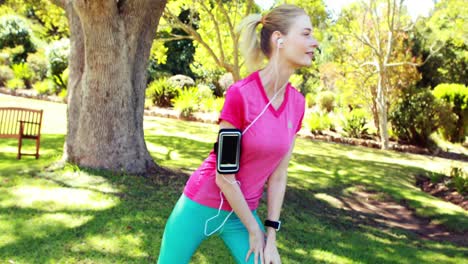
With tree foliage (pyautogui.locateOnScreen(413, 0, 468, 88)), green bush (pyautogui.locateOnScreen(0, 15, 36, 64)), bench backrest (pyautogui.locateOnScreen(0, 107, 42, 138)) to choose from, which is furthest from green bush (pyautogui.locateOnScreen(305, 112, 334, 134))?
green bush (pyautogui.locateOnScreen(0, 15, 36, 64))

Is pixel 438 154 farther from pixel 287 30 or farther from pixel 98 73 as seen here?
pixel 287 30

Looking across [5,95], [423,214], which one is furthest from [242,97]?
[5,95]

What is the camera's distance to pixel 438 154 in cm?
1709

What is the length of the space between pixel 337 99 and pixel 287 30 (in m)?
24.0

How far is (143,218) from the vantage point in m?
5.61

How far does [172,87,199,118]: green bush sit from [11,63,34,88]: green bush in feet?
23.8

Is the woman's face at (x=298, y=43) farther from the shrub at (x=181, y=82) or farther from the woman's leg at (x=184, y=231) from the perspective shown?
the shrub at (x=181, y=82)

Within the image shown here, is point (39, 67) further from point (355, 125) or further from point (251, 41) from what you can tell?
point (251, 41)

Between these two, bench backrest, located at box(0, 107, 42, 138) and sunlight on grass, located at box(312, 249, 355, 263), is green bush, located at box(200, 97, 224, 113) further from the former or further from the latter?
sunlight on grass, located at box(312, 249, 355, 263)

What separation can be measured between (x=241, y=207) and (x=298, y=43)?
2.56 ft

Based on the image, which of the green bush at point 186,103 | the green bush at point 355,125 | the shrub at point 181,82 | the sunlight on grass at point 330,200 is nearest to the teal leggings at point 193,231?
the sunlight on grass at point 330,200

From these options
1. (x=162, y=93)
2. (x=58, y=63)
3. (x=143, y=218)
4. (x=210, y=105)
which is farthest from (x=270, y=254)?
(x=58, y=63)

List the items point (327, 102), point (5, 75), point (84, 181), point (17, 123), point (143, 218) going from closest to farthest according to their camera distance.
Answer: point (143, 218), point (84, 181), point (17, 123), point (5, 75), point (327, 102)

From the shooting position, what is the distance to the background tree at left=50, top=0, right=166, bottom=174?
6.97 meters
